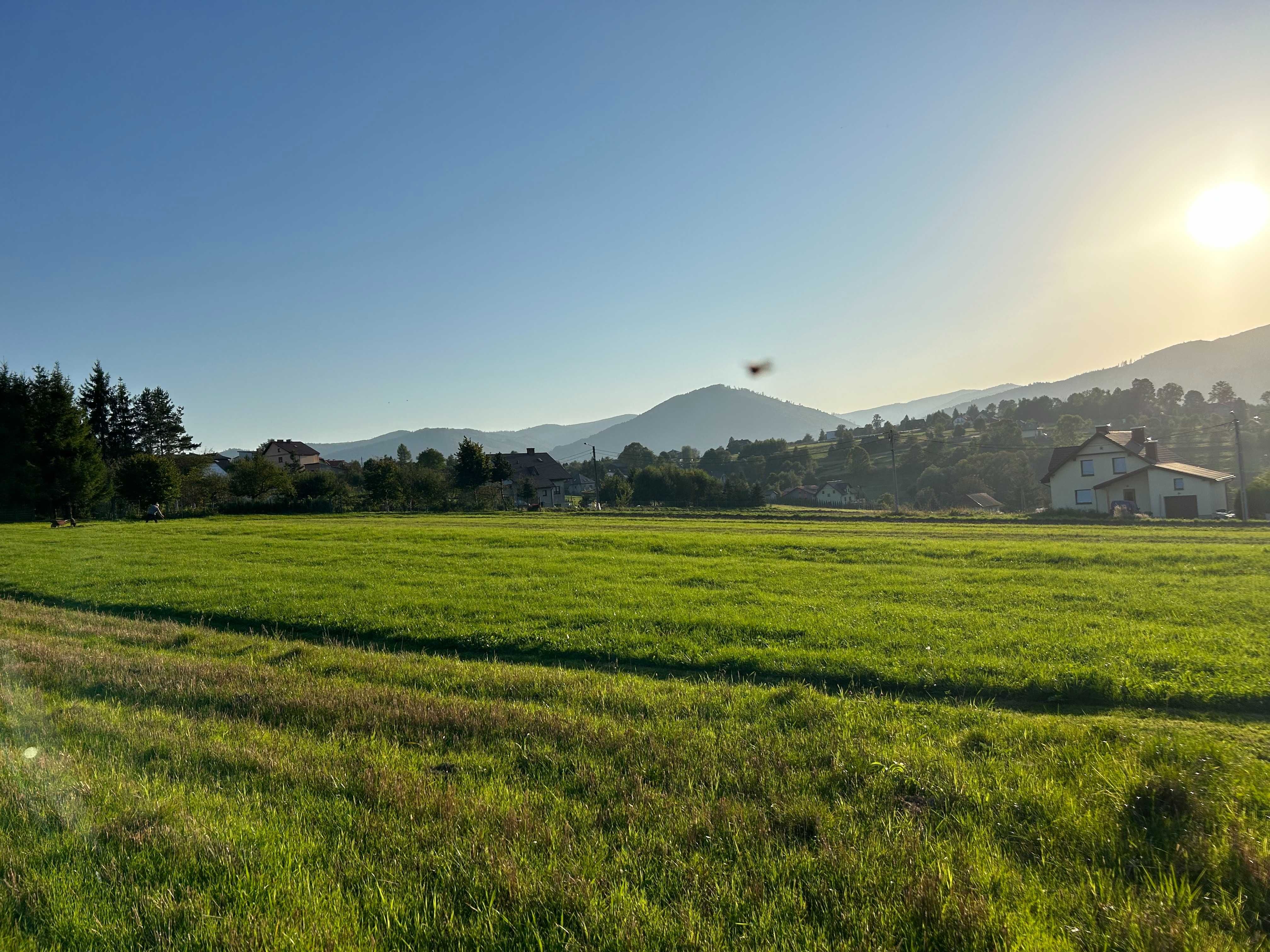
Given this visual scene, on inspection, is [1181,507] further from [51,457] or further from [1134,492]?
[51,457]

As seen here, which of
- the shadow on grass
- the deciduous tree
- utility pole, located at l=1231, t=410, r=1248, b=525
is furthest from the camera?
the deciduous tree

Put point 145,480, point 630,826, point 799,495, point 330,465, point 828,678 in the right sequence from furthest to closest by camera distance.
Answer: point 330,465 → point 799,495 → point 145,480 → point 828,678 → point 630,826

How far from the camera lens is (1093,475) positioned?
2702 inches

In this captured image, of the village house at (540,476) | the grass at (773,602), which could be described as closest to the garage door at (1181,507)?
the grass at (773,602)

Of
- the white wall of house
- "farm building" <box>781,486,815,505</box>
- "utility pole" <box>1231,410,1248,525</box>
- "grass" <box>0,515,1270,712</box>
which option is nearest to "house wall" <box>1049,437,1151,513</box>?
the white wall of house

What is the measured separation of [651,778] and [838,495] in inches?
4794

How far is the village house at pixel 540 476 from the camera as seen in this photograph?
383 feet

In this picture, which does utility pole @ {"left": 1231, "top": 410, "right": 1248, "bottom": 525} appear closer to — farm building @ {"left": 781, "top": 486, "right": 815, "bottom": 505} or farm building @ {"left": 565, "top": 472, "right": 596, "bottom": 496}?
farm building @ {"left": 781, "top": 486, "right": 815, "bottom": 505}

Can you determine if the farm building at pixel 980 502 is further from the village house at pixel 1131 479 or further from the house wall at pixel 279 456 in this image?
the house wall at pixel 279 456

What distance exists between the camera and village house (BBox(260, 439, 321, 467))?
429 ft

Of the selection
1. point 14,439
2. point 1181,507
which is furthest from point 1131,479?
point 14,439

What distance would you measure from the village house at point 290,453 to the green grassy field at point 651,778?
121075 millimetres

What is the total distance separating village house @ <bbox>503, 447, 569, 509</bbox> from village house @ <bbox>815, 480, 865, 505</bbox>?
156ft

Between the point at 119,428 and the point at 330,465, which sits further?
the point at 330,465
